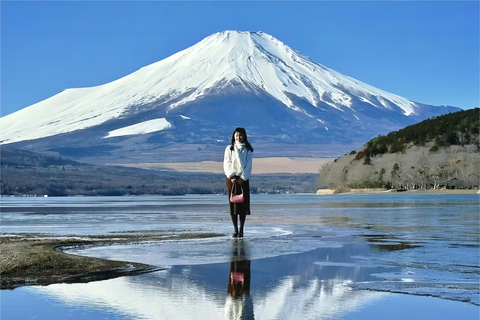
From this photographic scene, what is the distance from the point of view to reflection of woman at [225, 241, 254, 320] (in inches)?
227

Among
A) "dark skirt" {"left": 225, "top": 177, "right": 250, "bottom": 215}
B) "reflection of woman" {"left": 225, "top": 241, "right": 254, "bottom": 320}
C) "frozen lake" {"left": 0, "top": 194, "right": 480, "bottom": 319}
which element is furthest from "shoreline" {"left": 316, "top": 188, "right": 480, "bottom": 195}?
"reflection of woman" {"left": 225, "top": 241, "right": 254, "bottom": 320}

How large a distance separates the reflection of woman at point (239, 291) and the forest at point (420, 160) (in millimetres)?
69107

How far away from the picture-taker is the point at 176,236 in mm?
13305

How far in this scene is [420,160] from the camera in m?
81.8

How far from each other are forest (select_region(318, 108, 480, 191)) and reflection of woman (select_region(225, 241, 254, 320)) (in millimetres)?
69107

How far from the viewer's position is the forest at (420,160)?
78.5 metres

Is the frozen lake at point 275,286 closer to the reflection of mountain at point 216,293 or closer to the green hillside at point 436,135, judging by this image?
the reflection of mountain at point 216,293

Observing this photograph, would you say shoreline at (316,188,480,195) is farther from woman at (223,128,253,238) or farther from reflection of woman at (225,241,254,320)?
reflection of woman at (225,241,254,320)

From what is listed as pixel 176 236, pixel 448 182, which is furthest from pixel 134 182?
pixel 176 236

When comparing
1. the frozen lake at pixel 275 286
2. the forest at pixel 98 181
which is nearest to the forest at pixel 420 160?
the forest at pixel 98 181

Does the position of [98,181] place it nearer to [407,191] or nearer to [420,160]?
[420,160]

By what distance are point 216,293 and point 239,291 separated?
0.20 m

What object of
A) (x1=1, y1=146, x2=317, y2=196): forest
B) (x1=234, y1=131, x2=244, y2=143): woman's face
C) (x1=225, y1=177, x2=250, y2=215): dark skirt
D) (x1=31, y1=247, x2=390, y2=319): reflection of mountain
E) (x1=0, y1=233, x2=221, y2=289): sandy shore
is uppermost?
(x1=1, y1=146, x2=317, y2=196): forest

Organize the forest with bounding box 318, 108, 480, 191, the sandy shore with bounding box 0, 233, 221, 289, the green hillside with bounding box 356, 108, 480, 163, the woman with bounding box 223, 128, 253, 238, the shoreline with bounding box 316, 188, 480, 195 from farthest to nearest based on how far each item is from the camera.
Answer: the green hillside with bounding box 356, 108, 480, 163 → the forest with bounding box 318, 108, 480, 191 → the shoreline with bounding box 316, 188, 480, 195 → the woman with bounding box 223, 128, 253, 238 → the sandy shore with bounding box 0, 233, 221, 289
